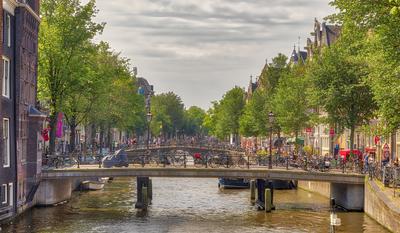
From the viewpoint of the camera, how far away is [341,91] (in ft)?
188

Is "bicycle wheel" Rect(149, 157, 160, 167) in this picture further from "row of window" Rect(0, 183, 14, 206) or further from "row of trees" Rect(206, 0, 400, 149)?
"row of window" Rect(0, 183, 14, 206)

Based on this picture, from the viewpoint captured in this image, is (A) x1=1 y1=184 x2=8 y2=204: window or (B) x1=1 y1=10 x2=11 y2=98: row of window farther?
(B) x1=1 y1=10 x2=11 y2=98: row of window

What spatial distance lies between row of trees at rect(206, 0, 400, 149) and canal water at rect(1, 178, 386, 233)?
278 inches

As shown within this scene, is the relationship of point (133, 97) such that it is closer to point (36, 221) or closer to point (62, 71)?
point (62, 71)

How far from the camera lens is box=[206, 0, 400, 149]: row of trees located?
3556 centimetres

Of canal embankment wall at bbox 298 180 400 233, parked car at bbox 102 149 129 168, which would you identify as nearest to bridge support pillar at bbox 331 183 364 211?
canal embankment wall at bbox 298 180 400 233

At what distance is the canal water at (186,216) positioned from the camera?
42.1m

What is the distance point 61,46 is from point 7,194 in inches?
757

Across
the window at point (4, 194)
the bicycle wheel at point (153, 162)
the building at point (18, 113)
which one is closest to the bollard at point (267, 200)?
the bicycle wheel at point (153, 162)

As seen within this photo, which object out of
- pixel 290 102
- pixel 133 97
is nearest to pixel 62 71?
pixel 290 102

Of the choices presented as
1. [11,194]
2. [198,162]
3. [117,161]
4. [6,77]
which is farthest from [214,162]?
[6,77]

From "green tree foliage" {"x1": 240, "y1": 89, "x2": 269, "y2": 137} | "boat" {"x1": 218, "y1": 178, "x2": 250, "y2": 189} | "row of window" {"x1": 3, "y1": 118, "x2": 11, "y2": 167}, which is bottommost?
"boat" {"x1": 218, "y1": 178, "x2": 250, "y2": 189}

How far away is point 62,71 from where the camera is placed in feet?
194

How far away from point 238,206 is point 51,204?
44.0ft
